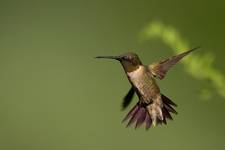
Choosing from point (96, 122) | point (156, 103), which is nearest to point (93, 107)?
point (96, 122)

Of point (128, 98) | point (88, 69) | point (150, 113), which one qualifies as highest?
point (88, 69)

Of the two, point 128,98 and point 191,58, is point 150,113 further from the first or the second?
point 191,58

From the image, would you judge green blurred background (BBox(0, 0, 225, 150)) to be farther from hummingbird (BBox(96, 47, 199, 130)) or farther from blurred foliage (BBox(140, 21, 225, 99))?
hummingbird (BBox(96, 47, 199, 130))

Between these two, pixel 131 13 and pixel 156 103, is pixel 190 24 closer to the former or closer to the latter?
pixel 131 13

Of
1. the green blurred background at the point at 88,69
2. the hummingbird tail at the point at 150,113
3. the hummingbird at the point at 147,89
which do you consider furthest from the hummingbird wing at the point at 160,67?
the green blurred background at the point at 88,69

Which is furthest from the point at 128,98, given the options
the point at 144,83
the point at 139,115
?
the point at 144,83

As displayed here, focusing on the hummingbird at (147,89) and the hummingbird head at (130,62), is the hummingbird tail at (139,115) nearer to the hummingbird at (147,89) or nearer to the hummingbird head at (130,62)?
the hummingbird at (147,89)

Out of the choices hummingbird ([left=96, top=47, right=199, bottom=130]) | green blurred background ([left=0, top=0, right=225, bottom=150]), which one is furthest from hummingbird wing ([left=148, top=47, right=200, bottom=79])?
green blurred background ([left=0, top=0, right=225, bottom=150])

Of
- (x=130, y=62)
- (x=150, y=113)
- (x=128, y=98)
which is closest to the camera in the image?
(x=130, y=62)
